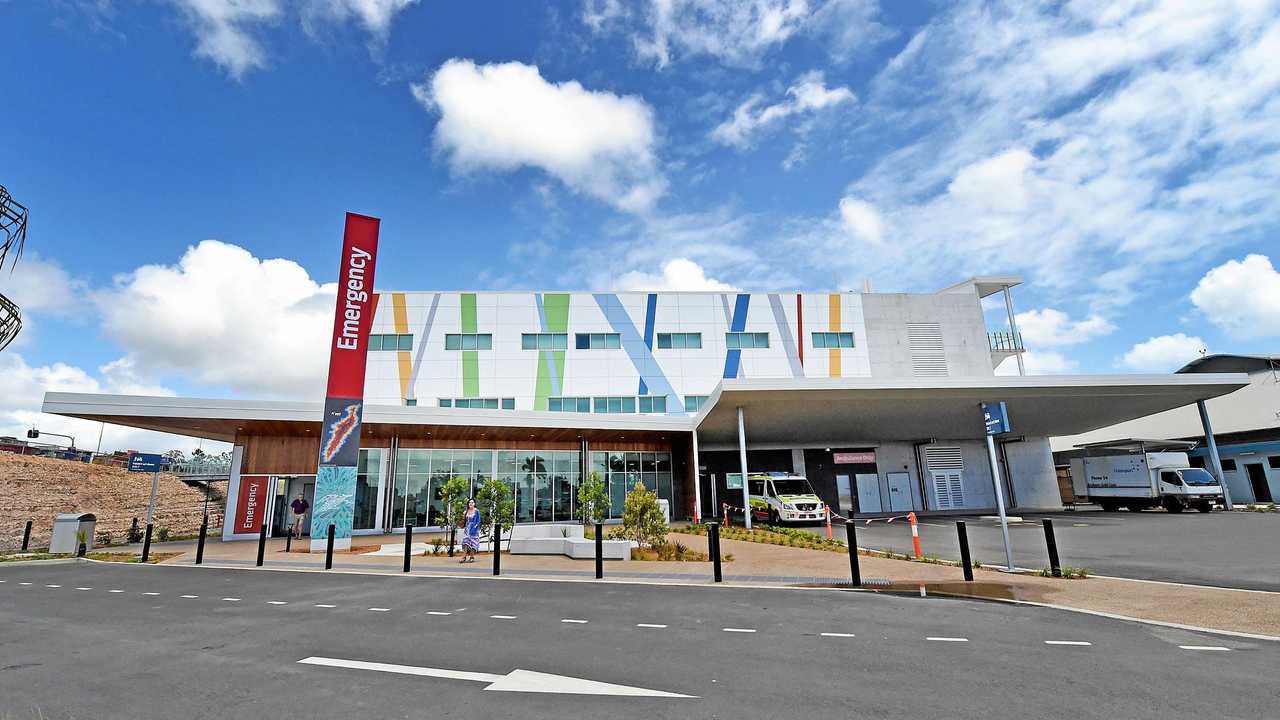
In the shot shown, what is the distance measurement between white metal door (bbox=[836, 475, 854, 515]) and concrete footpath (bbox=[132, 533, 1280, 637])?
56.0 ft

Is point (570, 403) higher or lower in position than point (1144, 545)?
higher

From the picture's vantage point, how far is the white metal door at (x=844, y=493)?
32.1 metres

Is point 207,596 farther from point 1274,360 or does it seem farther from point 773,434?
point 1274,360

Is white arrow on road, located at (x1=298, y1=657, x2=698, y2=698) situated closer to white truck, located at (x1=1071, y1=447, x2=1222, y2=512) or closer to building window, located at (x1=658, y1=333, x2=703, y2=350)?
building window, located at (x1=658, y1=333, x2=703, y2=350)

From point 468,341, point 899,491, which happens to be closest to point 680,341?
point 468,341

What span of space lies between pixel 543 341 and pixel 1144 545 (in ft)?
87.2

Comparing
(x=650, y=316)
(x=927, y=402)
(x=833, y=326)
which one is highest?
(x=650, y=316)

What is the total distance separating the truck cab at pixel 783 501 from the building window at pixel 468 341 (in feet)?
53.7

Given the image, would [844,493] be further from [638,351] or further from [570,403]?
[570,403]

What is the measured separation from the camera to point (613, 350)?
109 feet

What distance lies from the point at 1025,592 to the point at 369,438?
2264 cm

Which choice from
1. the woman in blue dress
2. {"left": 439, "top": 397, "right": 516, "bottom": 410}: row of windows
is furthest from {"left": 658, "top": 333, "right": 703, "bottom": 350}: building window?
the woman in blue dress

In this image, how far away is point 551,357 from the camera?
108 ft

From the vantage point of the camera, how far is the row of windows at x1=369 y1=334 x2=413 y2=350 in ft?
106
